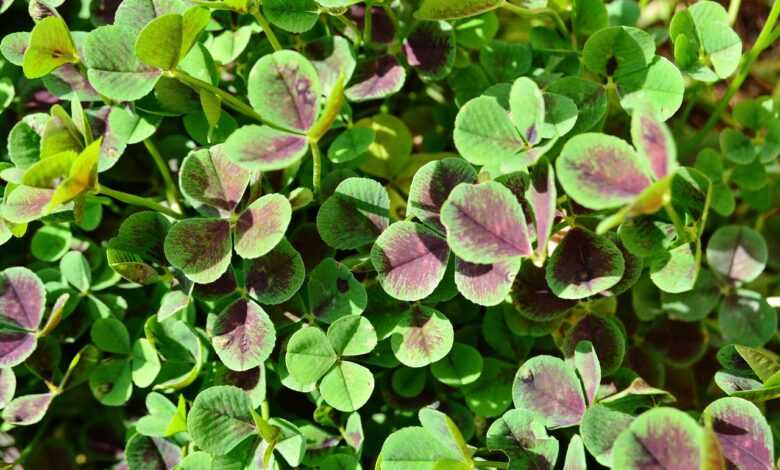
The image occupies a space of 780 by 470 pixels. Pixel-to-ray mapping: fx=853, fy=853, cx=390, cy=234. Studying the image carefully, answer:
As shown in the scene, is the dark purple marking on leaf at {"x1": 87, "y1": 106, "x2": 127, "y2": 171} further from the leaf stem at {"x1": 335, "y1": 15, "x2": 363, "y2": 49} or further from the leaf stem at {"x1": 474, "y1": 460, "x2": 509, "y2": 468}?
the leaf stem at {"x1": 474, "y1": 460, "x2": 509, "y2": 468}

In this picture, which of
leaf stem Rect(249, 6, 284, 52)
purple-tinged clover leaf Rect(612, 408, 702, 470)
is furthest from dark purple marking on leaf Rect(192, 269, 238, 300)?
purple-tinged clover leaf Rect(612, 408, 702, 470)

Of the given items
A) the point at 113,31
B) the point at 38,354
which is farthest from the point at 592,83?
the point at 38,354

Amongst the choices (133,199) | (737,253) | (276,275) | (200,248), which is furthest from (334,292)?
(737,253)

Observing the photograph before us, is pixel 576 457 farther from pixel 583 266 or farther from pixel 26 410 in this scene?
pixel 26 410

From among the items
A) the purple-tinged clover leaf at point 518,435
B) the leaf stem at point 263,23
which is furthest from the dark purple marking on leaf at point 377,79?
the purple-tinged clover leaf at point 518,435

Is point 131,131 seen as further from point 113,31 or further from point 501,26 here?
point 501,26
